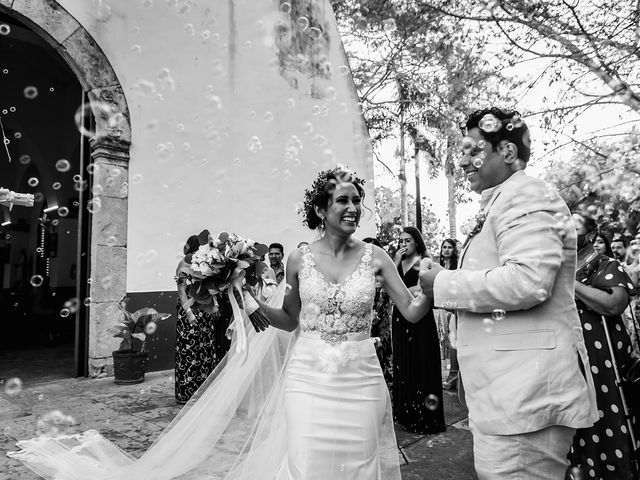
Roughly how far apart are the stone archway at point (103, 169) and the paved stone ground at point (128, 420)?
783 millimetres

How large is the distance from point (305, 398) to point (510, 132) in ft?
5.29

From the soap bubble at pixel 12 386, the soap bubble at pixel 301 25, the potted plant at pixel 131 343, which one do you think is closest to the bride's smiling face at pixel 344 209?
the potted plant at pixel 131 343

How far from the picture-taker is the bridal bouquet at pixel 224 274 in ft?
9.21

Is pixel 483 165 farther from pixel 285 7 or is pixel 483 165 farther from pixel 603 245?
pixel 285 7

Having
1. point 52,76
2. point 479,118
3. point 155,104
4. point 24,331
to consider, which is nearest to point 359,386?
point 479,118

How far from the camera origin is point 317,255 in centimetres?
297

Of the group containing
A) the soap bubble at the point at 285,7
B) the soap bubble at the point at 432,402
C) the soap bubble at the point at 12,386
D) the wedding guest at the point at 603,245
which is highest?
the soap bubble at the point at 285,7

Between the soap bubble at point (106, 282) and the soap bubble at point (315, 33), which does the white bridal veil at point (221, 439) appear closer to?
the soap bubble at point (106, 282)

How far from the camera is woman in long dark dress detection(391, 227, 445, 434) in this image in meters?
4.52

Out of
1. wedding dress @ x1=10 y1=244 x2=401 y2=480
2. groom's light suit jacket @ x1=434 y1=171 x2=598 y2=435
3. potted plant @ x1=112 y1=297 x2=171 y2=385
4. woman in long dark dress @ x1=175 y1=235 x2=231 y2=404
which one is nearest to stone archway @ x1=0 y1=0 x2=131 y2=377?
potted plant @ x1=112 y1=297 x2=171 y2=385

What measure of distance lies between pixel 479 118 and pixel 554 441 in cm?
120

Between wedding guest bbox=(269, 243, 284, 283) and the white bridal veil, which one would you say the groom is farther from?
wedding guest bbox=(269, 243, 284, 283)

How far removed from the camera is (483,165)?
72.5 inches

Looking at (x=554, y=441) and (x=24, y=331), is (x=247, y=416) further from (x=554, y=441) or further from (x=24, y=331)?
(x=24, y=331)
